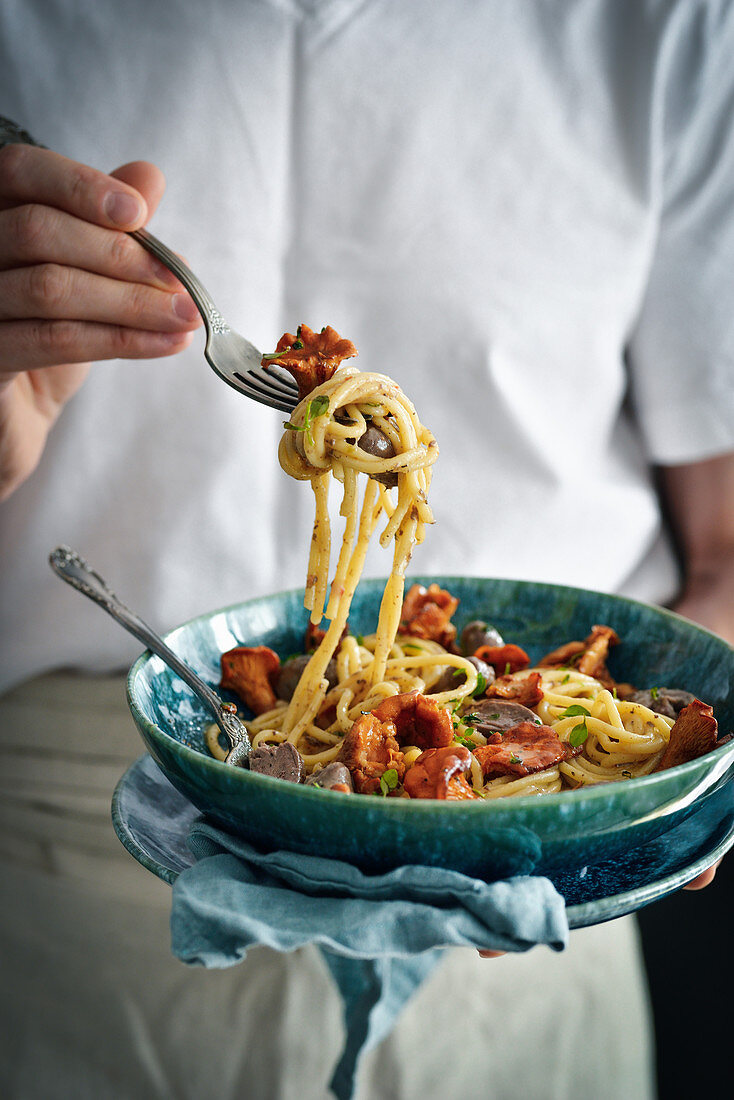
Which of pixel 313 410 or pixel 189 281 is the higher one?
pixel 189 281

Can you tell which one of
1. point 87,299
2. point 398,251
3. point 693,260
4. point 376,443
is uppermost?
point 693,260

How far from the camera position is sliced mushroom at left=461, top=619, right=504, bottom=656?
2.31 metres

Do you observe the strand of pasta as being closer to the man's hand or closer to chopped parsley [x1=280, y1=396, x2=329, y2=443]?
chopped parsley [x1=280, y1=396, x2=329, y2=443]

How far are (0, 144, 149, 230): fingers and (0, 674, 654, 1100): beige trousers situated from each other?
1.69 metres

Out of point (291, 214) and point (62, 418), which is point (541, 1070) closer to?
point (62, 418)

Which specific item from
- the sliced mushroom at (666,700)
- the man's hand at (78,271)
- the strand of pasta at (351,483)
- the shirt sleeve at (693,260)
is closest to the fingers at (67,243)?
the man's hand at (78,271)

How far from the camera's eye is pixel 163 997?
2.89 meters

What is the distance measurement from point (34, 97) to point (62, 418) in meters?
1.10

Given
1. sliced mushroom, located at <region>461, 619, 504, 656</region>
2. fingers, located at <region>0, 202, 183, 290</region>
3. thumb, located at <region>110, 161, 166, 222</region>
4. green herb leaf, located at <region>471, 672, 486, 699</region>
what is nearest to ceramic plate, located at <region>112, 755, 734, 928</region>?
green herb leaf, located at <region>471, 672, 486, 699</region>

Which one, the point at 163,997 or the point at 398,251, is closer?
the point at 163,997

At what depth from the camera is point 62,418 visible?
121 inches

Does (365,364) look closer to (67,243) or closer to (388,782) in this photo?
Answer: (67,243)

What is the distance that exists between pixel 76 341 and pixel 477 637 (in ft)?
4.24

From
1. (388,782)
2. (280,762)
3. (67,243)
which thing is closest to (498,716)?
(388,782)
